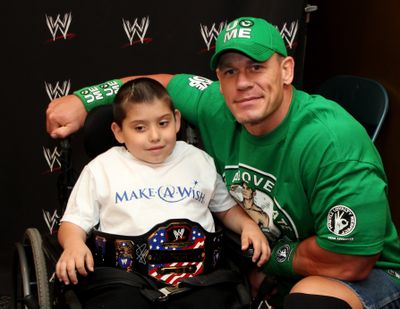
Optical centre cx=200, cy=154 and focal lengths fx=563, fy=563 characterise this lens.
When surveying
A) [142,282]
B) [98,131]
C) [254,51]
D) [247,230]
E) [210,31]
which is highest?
[210,31]

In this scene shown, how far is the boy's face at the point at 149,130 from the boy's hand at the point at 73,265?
0.35m

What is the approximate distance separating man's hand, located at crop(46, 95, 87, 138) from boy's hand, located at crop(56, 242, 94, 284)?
1.32 ft

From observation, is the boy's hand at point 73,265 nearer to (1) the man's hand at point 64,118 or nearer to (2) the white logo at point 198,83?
(1) the man's hand at point 64,118

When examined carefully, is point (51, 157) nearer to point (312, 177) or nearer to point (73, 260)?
point (73, 260)

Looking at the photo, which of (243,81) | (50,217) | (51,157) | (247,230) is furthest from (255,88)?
(50,217)

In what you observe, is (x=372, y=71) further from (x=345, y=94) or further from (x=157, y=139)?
(x=157, y=139)

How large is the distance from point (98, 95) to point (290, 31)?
950 mm

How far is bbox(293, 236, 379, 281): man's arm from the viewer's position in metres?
1.42

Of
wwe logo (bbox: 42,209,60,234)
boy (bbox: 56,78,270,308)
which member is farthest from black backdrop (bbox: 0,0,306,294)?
boy (bbox: 56,78,270,308)

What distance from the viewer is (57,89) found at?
2.25 m

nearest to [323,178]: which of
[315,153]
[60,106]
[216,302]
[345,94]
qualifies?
[315,153]

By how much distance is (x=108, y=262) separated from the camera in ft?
4.99

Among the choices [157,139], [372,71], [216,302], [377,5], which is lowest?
[216,302]

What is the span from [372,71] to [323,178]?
1.34 m
